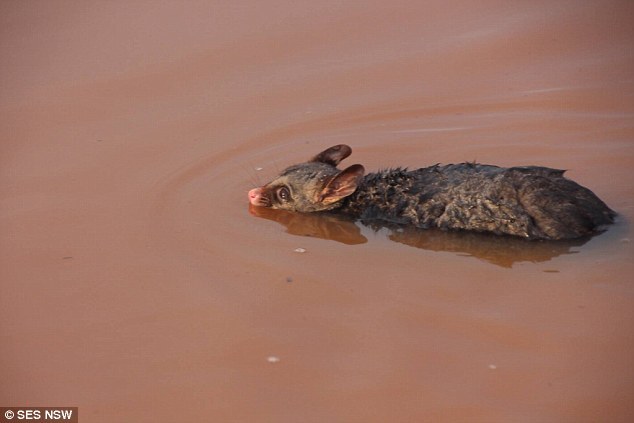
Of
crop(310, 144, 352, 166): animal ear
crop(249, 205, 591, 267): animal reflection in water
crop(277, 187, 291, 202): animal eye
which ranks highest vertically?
crop(310, 144, 352, 166): animal ear

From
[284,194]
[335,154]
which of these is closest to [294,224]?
[284,194]

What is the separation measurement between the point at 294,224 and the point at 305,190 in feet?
1.25

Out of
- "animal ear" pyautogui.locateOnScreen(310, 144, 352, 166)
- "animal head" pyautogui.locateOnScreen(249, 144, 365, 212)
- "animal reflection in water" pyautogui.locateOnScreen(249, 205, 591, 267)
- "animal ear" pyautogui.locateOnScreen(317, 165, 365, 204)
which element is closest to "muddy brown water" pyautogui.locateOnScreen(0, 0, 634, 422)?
"animal reflection in water" pyautogui.locateOnScreen(249, 205, 591, 267)

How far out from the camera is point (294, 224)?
7.80 m

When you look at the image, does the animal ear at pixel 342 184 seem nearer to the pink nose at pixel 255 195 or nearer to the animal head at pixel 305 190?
the animal head at pixel 305 190

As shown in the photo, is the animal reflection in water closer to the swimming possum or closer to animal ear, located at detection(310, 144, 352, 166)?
the swimming possum

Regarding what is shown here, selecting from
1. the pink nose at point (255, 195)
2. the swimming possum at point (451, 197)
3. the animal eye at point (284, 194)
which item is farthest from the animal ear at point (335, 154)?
the pink nose at point (255, 195)

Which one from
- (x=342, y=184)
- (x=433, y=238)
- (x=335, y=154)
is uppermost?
(x=335, y=154)

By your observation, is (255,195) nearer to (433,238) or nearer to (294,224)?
(294,224)

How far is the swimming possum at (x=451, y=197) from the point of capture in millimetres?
6801

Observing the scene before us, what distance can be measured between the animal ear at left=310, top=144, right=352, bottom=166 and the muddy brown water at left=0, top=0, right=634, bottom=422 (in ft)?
1.46

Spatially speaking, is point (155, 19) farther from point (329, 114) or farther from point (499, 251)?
point (499, 251)

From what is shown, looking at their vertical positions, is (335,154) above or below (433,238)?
above

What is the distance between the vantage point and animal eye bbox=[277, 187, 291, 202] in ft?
26.2
